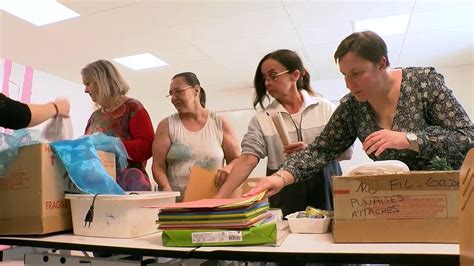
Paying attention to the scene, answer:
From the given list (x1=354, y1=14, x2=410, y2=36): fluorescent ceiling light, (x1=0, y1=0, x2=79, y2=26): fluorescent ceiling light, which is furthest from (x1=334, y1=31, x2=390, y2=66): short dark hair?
(x1=0, y1=0, x2=79, y2=26): fluorescent ceiling light

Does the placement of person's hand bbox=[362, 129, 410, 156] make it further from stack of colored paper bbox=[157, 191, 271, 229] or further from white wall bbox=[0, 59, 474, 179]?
white wall bbox=[0, 59, 474, 179]

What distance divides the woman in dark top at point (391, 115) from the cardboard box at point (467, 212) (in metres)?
0.51

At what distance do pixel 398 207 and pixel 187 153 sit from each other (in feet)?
4.24

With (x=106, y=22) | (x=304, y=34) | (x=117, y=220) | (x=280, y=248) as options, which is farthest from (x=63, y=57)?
(x=280, y=248)

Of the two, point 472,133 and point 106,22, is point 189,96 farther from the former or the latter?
point 106,22

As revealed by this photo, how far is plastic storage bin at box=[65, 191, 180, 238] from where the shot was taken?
1.18m

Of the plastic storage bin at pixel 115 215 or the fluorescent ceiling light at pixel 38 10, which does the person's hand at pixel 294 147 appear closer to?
the plastic storage bin at pixel 115 215

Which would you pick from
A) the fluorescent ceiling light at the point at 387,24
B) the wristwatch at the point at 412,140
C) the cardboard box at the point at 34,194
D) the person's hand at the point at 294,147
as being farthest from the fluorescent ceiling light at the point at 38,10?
A: the wristwatch at the point at 412,140

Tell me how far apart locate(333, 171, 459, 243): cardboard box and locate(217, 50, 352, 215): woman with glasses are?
685 millimetres

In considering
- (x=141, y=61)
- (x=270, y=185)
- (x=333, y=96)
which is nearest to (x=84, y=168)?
(x=270, y=185)

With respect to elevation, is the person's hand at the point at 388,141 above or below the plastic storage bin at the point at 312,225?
above

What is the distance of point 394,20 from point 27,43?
3851 mm

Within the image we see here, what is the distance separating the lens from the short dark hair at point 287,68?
1.87m

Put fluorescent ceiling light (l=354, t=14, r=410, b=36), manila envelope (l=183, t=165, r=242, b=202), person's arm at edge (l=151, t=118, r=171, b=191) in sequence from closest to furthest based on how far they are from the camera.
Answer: manila envelope (l=183, t=165, r=242, b=202) → person's arm at edge (l=151, t=118, r=171, b=191) → fluorescent ceiling light (l=354, t=14, r=410, b=36)
